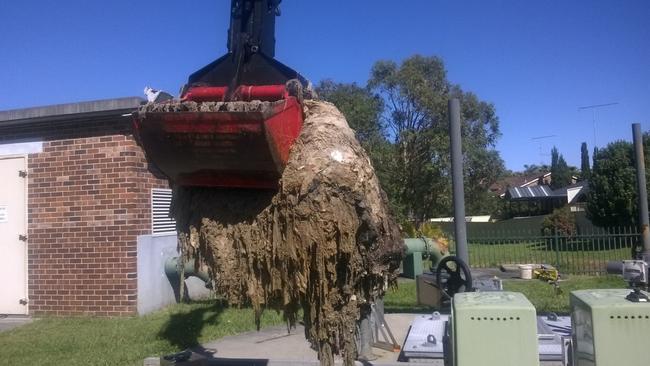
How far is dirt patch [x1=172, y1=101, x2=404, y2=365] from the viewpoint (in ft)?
11.3

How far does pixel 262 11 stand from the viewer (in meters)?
4.06

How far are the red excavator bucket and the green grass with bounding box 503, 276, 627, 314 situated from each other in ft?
24.9

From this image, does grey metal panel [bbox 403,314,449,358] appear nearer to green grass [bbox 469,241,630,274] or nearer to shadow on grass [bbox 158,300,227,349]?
shadow on grass [bbox 158,300,227,349]

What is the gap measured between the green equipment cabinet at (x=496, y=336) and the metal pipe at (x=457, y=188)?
3.10 meters

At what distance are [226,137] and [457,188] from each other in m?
3.66

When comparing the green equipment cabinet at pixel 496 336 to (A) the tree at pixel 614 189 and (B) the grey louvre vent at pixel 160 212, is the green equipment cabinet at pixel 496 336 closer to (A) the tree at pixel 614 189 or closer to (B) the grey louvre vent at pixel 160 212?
(B) the grey louvre vent at pixel 160 212

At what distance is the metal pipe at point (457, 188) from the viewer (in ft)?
20.9

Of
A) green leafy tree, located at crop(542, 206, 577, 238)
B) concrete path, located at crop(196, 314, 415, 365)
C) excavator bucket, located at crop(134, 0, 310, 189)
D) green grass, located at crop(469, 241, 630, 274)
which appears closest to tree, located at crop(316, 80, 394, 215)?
green grass, located at crop(469, 241, 630, 274)

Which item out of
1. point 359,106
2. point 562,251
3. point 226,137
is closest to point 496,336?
point 226,137

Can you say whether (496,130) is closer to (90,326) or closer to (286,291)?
(90,326)

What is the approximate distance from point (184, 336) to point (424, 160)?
764 inches

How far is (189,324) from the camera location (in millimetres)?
8984

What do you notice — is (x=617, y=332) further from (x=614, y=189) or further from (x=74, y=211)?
(x=614, y=189)

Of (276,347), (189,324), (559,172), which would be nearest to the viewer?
(276,347)
